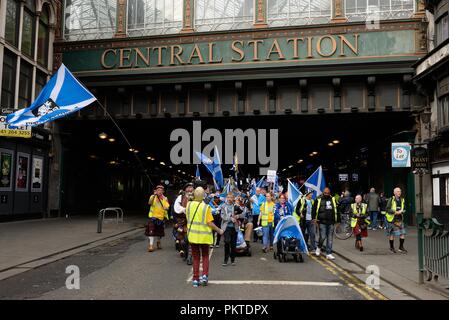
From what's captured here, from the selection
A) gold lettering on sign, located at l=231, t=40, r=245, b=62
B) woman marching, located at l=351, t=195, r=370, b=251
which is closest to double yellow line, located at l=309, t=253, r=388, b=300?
woman marching, located at l=351, t=195, r=370, b=251

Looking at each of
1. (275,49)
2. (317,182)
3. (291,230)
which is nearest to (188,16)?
(275,49)

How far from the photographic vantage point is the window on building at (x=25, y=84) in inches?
886

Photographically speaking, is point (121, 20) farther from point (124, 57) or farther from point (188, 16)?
point (188, 16)

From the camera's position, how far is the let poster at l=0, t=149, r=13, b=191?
20297 mm

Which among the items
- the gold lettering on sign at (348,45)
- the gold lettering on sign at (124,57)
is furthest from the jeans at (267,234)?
the gold lettering on sign at (124,57)

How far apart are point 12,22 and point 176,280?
1846 centimetres

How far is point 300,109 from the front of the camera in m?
21.9

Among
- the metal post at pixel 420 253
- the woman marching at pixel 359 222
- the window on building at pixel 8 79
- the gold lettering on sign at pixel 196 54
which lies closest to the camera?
the metal post at pixel 420 253

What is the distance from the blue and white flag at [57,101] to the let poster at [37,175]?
1252 centimetres

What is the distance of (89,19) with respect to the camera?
25250 millimetres

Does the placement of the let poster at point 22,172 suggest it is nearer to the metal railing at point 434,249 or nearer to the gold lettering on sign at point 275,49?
the gold lettering on sign at point 275,49

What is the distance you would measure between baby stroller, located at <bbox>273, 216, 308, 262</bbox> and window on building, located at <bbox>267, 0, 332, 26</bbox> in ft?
46.6

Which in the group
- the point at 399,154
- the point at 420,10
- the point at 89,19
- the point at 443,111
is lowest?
the point at 399,154
